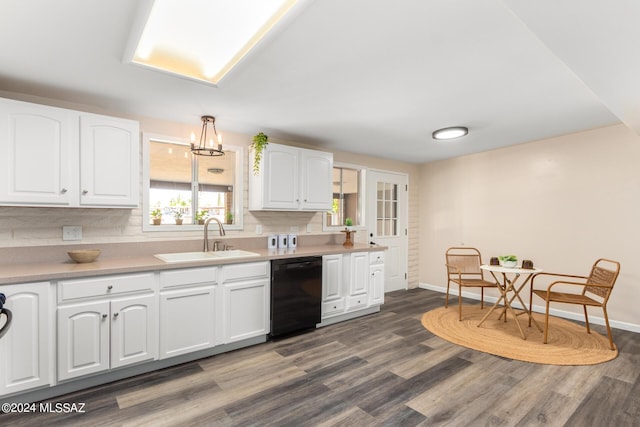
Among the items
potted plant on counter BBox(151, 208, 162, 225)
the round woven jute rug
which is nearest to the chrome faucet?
potted plant on counter BBox(151, 208, 162, 225)

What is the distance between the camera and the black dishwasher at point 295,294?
323 cm

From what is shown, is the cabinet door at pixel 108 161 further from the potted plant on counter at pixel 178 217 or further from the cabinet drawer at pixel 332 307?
the cabinet drawer at pixel 332 307

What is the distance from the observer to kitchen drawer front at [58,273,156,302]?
7.37 feet

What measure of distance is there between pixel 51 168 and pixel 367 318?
3557 mm

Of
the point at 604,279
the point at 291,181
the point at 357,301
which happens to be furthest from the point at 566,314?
the point at 291,181

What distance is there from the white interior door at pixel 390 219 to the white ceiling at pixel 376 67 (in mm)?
1771

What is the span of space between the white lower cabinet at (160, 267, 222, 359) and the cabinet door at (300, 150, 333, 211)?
5.12 ft

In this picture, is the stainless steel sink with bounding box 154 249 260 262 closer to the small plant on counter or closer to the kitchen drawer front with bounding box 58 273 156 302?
the kitchen drawer front with bounding box 58 273 156 302

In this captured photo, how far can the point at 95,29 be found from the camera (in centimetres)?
175

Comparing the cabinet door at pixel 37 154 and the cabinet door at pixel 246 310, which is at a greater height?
the cabinet door at pixel 37 154

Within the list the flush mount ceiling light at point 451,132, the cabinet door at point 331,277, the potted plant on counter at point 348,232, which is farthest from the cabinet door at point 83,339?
the flush mount ceiling light at point 451,132

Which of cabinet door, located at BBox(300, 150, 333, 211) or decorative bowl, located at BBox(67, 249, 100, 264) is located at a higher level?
cabinet door, located at BBox(300, 150, 333, 211)

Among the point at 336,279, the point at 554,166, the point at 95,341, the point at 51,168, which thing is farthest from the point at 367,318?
the point at 51,168

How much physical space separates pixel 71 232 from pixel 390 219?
14.4 feet
